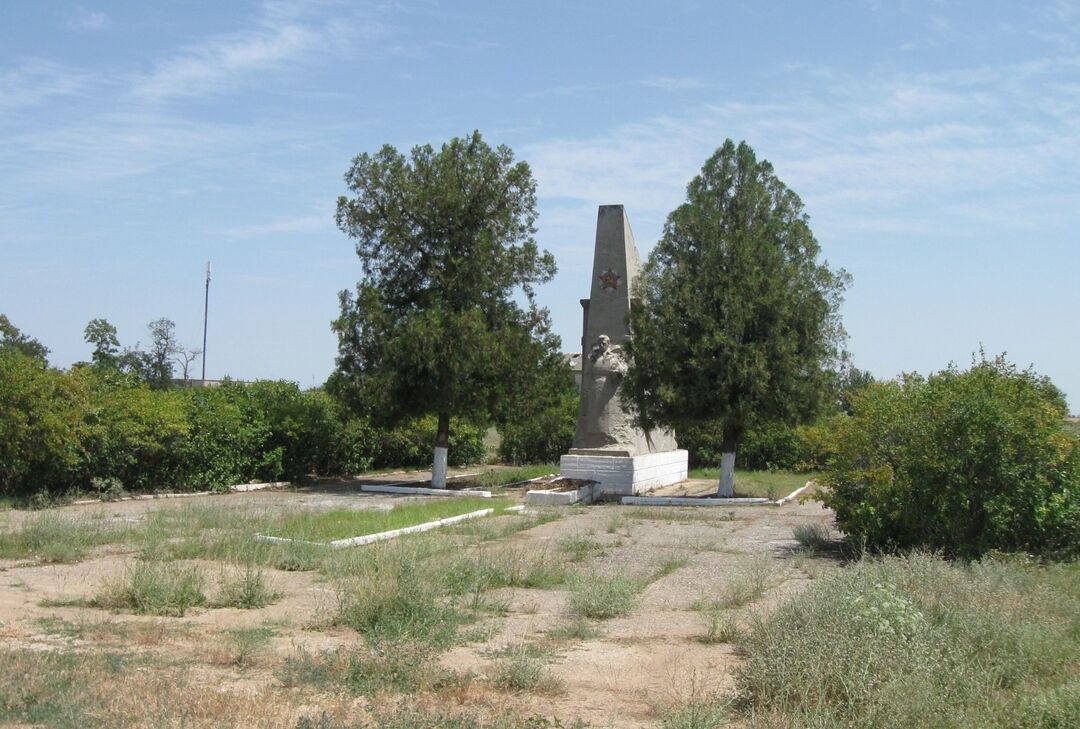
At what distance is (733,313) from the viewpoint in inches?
811

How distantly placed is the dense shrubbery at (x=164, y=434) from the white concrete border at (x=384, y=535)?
6818 millimetres

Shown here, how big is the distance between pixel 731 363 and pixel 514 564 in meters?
11.0

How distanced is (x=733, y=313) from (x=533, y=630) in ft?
44.9

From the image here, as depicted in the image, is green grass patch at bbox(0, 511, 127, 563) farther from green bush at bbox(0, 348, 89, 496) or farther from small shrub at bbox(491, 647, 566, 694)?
small shrub at bbox(491, 647, 566, 694)

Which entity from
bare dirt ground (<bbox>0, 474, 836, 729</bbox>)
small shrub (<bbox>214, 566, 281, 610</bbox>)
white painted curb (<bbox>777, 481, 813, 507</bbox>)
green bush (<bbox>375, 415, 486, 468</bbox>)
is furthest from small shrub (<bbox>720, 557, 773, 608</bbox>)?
green bush (<bbox>375, 415, 486, 468</bbox>)

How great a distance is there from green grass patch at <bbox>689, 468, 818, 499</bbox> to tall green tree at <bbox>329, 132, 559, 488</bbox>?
5726 mm

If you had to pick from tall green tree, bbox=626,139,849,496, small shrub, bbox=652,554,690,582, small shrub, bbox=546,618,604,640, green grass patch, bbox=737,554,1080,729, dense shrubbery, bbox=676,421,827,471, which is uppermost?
tall green tree, bbox=626,139,849,496

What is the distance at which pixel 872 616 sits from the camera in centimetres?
634

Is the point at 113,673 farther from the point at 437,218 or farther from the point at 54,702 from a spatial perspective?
the point at 437,218

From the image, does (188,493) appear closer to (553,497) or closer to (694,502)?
(553,497)

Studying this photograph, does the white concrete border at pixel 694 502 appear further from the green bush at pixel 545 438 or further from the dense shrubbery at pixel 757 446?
the green bush at pixel 545 438

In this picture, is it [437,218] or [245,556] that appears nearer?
[245,556]

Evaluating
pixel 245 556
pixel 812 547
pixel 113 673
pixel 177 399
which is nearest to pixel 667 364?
pixel 812 547

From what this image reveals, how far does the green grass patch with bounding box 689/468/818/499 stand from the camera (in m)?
23.1
